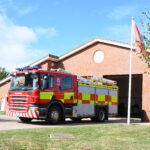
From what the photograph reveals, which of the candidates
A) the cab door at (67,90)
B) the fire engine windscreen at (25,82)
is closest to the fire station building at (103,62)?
the cab door at (67,90)

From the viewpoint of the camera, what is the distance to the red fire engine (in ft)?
44.5

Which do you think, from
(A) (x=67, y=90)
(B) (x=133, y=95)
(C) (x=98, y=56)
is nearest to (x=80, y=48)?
(C) (x=98, y=56)

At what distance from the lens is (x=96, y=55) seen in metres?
23.7

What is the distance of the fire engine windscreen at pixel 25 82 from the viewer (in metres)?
13.6

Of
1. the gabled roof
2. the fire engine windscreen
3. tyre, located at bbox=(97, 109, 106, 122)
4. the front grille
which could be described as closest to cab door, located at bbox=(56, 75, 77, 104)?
the fire engine windscreen

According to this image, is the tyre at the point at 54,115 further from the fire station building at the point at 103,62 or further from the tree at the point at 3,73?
the tree at the point at 3,73

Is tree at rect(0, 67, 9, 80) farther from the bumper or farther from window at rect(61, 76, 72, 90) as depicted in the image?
the bumper

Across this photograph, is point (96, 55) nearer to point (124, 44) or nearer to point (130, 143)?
point (124, 44)

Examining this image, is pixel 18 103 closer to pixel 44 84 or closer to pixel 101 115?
pixel 44 84

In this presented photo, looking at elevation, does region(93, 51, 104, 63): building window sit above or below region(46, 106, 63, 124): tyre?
above

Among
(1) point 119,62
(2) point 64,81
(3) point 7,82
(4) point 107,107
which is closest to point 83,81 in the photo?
(2) point 64,81

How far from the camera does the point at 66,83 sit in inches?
582

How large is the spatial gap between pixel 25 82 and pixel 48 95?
128 centimetres

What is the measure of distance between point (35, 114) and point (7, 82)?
18.3m
